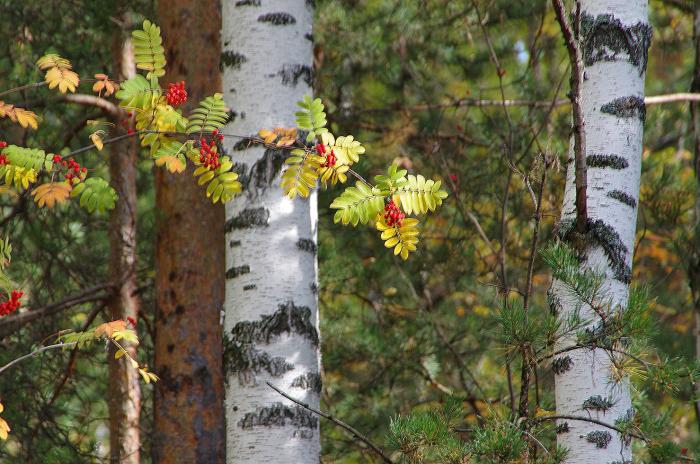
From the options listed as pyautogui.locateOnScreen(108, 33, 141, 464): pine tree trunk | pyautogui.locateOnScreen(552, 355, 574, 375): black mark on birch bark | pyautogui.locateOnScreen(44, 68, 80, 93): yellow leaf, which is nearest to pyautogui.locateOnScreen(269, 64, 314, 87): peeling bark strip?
pyautogui.locateOnScreen(44, 68, 80, 93): yellow leaf

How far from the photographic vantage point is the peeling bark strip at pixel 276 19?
312cm

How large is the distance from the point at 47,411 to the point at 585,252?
124 inches

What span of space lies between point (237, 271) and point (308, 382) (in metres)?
0.45

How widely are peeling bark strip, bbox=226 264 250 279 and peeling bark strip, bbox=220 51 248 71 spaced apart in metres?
0.73

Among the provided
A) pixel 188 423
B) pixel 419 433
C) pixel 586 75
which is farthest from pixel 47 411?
pixel 586 75

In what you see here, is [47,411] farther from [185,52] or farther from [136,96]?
[136,96]

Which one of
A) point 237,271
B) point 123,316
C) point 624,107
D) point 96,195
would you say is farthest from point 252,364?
point 123,316

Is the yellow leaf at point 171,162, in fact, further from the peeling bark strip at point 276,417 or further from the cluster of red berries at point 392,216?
the peeling bark strip at point 276,417

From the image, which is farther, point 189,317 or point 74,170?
point 189,317

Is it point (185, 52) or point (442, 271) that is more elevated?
point (185, 52)

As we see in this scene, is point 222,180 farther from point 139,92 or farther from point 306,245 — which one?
point 306,245

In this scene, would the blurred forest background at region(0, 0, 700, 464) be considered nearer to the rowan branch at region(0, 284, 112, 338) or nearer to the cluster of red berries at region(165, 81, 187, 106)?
the rowan branch at region(0, 284, 112, 338)

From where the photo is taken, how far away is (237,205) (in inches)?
119

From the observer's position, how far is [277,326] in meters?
2.87
